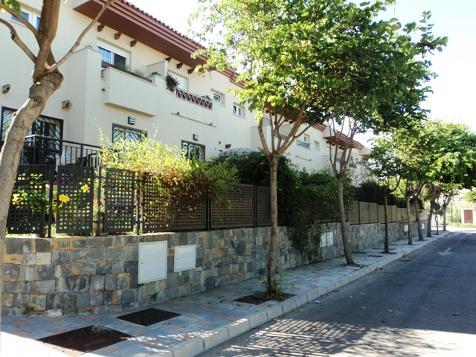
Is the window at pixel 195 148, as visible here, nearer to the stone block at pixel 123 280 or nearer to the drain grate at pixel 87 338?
the stone block at pixel 123 280

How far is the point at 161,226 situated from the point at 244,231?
2.80 metres

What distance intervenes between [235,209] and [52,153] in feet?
16.9

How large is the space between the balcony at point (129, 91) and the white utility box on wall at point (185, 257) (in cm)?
630

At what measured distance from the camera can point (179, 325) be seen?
19.4 ft

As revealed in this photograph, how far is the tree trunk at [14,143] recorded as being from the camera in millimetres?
3617

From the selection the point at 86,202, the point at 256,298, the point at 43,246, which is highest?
the point at 86,202

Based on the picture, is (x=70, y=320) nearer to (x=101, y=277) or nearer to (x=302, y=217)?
(x=101, y=277)

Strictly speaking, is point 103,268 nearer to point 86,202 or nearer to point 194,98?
point 86,202

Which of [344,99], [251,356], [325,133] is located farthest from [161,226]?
[325,133]

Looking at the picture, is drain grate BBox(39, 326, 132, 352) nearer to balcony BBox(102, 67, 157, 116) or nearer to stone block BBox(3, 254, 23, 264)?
stone block BBox(3, 254, 23, 264)

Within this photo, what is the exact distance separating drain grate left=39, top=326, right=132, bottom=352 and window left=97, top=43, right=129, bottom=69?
9700 millimetres

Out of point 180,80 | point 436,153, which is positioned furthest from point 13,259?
point 436,153

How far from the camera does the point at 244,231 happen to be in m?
9.85

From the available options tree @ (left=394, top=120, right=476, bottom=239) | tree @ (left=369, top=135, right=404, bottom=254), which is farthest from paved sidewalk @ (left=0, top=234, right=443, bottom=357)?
tree @ (left=369, top=135, right=404, bottom=254)
